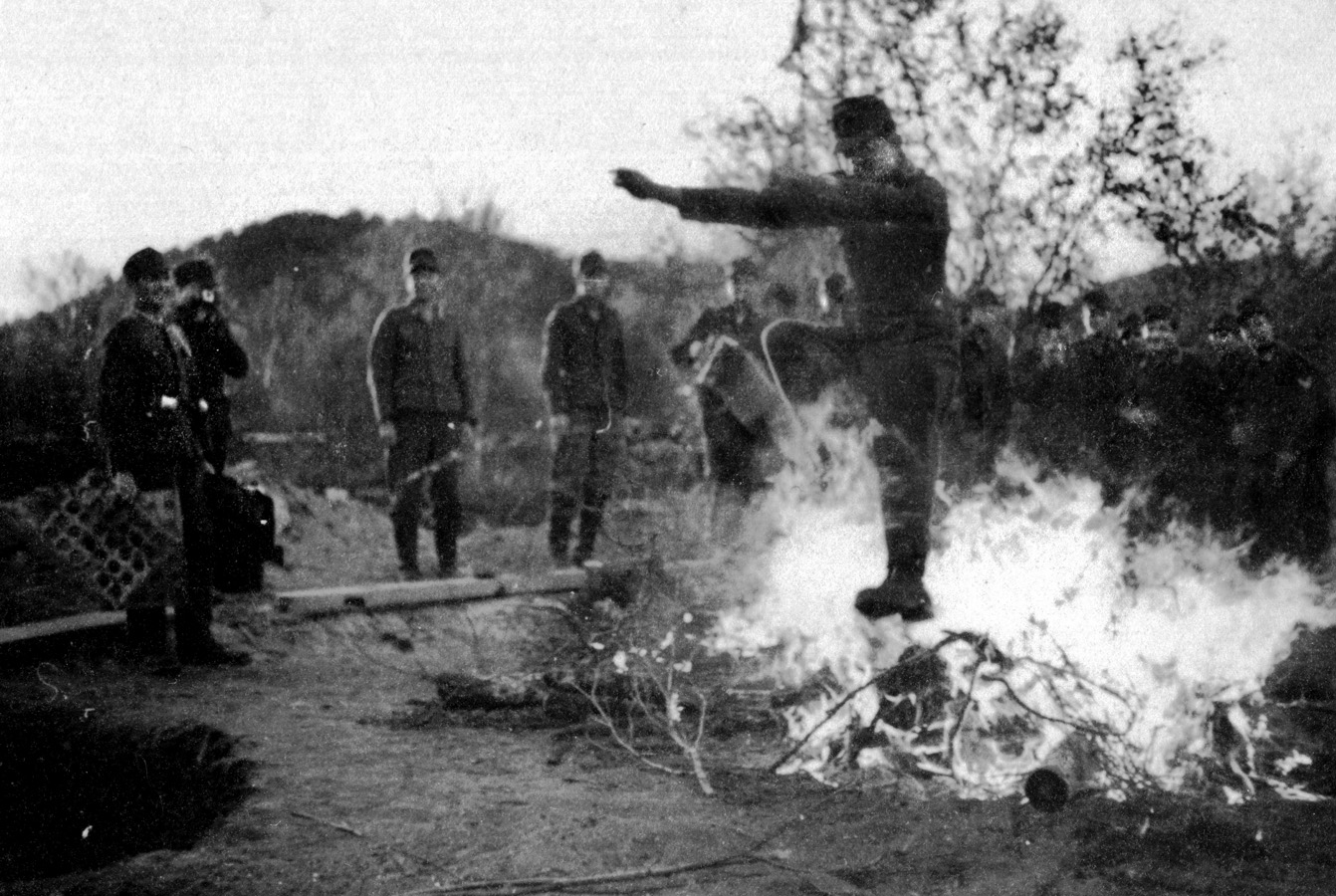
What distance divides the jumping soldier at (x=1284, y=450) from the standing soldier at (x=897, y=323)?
296cm

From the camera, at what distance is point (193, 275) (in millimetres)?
6832

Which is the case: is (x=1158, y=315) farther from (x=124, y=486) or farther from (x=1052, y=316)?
(x=124, y=486)

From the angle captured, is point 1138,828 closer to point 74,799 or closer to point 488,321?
point 74,799

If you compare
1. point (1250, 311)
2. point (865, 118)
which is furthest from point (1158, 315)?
point (865, 118)

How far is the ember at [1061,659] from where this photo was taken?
3.74 meters

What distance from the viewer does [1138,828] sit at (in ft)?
10.8

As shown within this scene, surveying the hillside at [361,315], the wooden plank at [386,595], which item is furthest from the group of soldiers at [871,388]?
the hillside at [361,315]

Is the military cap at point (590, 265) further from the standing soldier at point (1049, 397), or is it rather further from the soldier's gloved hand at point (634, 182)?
the soldier's gloved hand at point (634, 182)

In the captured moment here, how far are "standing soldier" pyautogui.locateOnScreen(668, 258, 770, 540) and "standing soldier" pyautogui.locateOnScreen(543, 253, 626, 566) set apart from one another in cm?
66

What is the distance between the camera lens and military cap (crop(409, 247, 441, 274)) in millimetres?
7910

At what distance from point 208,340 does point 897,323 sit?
4.57 m

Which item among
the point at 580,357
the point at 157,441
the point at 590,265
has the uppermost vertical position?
the point at 590,265

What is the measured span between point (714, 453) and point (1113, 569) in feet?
15.2

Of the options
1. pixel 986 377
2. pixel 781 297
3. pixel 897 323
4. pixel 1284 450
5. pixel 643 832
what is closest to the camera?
pixel 643 832
